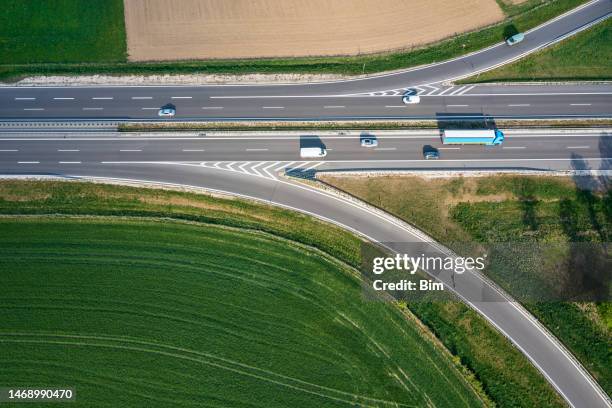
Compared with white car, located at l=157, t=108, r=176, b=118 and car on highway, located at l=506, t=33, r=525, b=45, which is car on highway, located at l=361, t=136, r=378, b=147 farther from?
car on highway, located at l=506, t=33, r=525, b=45

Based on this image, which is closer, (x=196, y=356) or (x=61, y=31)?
(x=196, y=356)

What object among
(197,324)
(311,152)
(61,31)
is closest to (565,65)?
(311,152)

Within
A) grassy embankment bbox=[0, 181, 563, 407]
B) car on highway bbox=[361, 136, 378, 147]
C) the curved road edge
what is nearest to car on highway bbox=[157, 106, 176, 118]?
the curved road edge

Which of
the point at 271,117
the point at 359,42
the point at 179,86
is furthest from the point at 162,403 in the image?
the point at 359,42

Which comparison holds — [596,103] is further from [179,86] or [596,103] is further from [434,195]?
[179,86]

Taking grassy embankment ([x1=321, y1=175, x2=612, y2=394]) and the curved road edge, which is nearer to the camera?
the curved road edge

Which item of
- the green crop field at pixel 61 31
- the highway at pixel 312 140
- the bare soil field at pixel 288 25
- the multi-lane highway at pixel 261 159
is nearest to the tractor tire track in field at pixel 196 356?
the highway at pixel 312 140

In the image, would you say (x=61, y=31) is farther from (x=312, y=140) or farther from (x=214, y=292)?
(x=214, y=292)
